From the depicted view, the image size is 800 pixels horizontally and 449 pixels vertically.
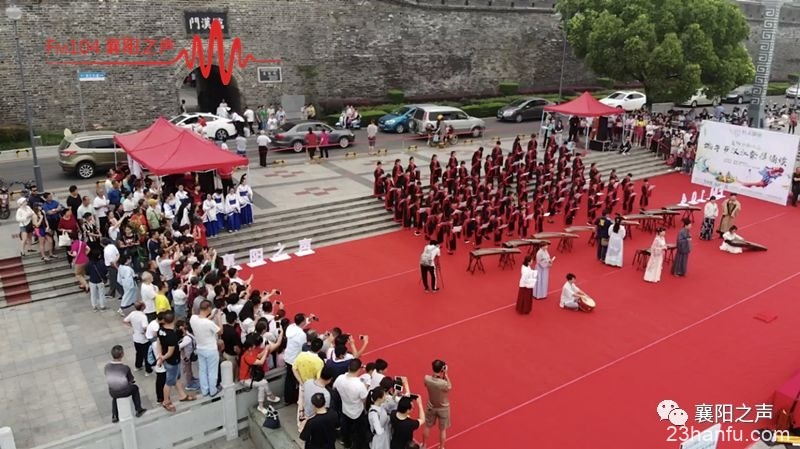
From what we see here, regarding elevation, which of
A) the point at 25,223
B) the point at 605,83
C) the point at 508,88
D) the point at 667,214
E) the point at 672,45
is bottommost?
the point at 667,214

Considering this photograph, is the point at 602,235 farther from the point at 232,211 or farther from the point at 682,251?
the point at 232,211

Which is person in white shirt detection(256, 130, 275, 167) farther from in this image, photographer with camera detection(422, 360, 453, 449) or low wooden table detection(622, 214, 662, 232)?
photographer with camera detection(422, 360, 453, 449)

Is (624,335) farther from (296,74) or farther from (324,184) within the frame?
(296,74)

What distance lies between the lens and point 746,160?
805 inches

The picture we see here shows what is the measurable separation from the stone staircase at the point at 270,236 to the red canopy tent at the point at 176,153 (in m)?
1.78

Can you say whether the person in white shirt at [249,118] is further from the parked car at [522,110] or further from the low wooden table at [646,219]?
Answer: the low wooden table at [646,219]

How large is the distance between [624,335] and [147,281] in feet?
26.5

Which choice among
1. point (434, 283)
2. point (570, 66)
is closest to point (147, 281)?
point (434, 283)

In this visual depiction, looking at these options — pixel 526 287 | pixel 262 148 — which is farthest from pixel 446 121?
pixel 526 287

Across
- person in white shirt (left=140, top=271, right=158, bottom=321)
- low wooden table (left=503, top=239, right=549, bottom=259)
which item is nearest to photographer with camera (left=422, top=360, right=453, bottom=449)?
person in white shirt (left=140, top=271, right=158, bottom=321)

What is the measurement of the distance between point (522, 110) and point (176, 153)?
21.1 m

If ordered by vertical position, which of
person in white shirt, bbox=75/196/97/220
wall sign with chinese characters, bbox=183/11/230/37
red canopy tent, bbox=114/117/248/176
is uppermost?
wall sign with chinese characters, bbox=183/11/230/37

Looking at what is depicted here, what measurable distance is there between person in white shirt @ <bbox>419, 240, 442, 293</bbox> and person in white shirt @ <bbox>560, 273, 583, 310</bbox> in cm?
254

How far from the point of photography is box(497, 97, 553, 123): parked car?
3161 cm
